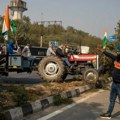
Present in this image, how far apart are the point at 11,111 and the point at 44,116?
92 centimetres

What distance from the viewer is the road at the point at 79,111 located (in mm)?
8414

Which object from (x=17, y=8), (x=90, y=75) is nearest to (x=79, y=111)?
(x=90, y=75)

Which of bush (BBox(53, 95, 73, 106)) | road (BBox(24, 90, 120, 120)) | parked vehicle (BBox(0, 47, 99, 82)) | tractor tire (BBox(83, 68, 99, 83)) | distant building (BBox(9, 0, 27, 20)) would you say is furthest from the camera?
distant building (BBox(9, 0, 27, 20))

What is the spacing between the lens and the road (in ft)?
27.6

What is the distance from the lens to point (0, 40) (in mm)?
40844

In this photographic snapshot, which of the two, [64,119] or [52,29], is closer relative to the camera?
[64,119]

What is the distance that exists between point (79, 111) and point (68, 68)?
6684mm

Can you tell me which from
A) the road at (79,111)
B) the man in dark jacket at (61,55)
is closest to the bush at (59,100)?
the road at (79,111)

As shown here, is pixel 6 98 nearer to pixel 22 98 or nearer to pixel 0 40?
pixel 22 98

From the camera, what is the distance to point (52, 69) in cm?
1548

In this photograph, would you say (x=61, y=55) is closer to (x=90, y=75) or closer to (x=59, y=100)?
(x=90, y=75)

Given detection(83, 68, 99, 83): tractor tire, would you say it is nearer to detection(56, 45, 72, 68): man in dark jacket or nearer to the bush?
detection(56, 45, 72, 68): man in dark jacket

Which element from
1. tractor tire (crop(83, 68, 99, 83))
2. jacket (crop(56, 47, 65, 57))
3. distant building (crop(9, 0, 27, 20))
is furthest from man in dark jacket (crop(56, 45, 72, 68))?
distant building (crop(9, 0, 27, 20))

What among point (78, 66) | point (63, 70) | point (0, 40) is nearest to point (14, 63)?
point (63, 70)
